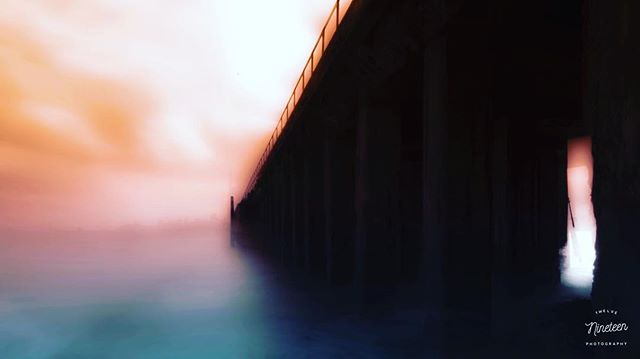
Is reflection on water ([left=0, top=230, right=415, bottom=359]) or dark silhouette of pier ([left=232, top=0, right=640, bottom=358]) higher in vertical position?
dark silhouette of pier ([left=232, top=0, right=640, bottom=358])

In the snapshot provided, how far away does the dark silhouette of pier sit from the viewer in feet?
10.4

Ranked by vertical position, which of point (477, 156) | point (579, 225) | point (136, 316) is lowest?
point (136, 316)

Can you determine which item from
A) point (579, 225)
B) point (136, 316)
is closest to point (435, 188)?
point (136, 316)

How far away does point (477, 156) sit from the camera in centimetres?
613

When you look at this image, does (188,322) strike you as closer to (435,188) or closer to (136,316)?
(136,316)

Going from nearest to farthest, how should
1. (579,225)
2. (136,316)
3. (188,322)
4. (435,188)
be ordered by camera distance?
(435,188)
(188,322)
(136,316)
(579,225)

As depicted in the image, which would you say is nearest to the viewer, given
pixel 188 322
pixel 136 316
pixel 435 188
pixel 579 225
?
pixel 435 188

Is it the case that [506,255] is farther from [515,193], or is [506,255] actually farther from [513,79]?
[513,79]

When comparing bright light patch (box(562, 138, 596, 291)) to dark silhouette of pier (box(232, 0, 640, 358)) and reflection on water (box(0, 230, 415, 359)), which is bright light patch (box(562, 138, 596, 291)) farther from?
reflection on water (box(0, 230, 415, 359))

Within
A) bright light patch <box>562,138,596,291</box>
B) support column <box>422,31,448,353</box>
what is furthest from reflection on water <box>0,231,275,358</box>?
bright light patch <box>562,138,596,291</box>

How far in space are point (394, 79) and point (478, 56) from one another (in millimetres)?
2676

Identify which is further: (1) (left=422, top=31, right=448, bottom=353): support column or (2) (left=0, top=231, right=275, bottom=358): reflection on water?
(2) (left=0, top=231, right=275, bottom=358): reflection on water

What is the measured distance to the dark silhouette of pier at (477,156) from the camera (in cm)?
316

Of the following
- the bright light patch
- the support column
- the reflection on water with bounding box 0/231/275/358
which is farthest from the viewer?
the bright light patch
